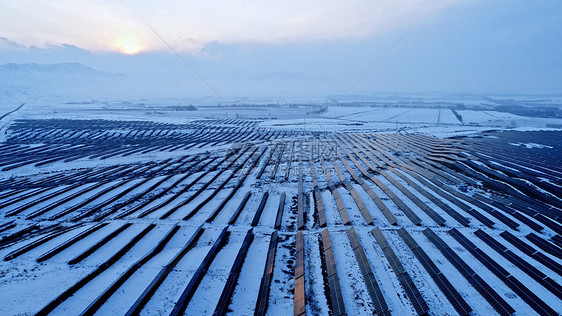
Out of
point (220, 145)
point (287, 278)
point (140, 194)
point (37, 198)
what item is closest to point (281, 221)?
point (287, 278)

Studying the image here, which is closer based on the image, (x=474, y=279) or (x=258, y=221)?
(x=474, y=279)

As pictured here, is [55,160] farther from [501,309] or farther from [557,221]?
[557,221]

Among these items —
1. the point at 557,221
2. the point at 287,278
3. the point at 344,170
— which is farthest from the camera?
the point at 344,170

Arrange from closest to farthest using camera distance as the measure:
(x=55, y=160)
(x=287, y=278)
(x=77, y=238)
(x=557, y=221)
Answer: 1. (x=287, y=278)
2. (x=77, y=238)
3. (x=557, y=221)
4. (x=55, y=160)

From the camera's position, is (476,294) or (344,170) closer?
(476,294)

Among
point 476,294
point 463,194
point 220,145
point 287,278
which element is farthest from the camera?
point 220,145

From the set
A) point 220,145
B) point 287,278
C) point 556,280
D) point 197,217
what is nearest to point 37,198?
point 197,217

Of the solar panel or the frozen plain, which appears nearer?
the solar panel

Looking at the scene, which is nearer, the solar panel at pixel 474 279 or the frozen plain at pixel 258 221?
the solar panel at pixel 474 279

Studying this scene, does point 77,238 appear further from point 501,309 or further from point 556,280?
point 556,280
